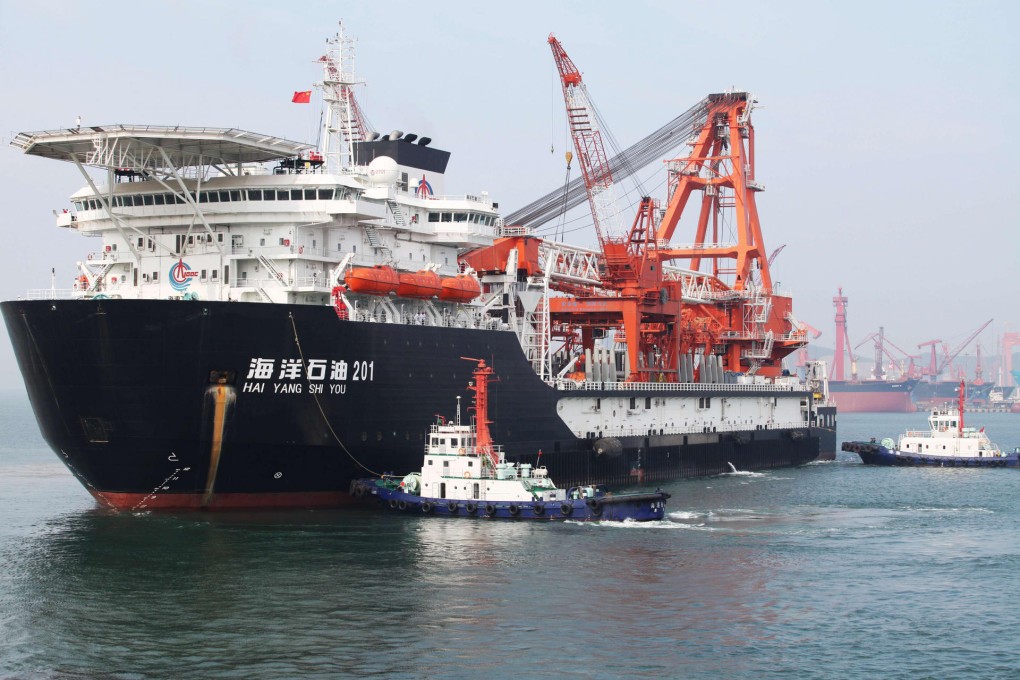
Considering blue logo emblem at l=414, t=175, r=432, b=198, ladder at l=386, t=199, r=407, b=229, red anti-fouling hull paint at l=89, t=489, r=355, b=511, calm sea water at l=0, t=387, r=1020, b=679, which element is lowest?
calm sea water at l=0, t=387, r=1020, b=679

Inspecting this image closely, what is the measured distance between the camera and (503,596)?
27.5 metres

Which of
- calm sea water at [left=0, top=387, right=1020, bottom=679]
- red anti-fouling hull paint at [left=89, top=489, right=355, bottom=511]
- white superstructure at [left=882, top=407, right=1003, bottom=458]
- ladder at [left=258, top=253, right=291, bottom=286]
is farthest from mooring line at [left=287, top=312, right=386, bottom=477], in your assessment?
white superstructure at [left=882, top=407, right=1003, bottom=458]

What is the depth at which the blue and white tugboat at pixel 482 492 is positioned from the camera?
3762 cm

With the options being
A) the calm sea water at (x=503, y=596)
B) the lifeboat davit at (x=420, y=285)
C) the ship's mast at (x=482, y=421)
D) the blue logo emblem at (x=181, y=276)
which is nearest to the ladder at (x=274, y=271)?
the blue logo emblem at (x=181, y=276)

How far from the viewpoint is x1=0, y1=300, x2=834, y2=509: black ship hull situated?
35.1 metres

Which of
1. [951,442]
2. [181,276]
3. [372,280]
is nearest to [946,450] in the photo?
[951,442]

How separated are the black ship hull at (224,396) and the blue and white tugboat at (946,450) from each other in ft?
110

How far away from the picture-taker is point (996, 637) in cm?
2508

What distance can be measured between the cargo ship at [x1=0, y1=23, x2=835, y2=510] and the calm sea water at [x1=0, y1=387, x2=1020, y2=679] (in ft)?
6.56

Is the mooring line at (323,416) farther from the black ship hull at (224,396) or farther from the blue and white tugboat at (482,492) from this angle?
the blue and white tugboat at (482,492)

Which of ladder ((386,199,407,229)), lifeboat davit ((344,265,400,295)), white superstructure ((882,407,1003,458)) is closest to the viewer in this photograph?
lifeboat davit ((344,265,400,295))

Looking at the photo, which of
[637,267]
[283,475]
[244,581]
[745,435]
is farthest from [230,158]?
[745,435]

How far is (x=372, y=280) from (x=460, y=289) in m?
5.00

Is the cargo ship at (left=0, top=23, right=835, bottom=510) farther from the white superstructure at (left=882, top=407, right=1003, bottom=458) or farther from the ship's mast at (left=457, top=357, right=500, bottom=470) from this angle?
the white superstructure at (left=882, top=407, right=1003, bottom=458)
